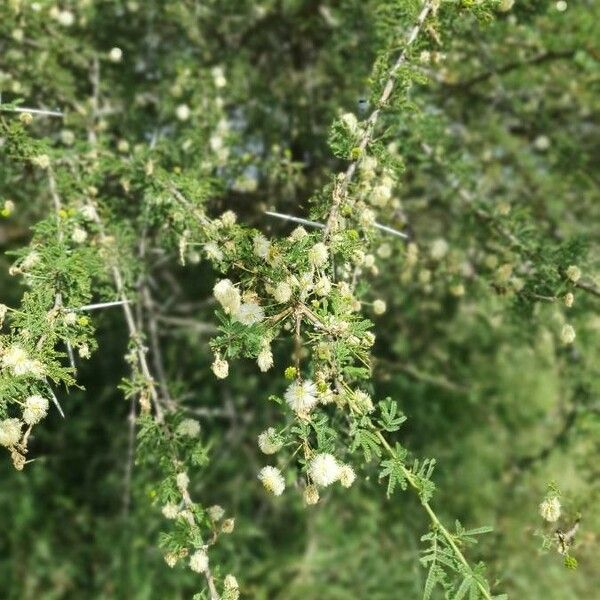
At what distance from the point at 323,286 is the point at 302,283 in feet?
0.15

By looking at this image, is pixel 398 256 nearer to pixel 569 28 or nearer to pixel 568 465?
pixel 569 28

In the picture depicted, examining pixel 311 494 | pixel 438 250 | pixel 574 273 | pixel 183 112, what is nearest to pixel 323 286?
pixel 311 494

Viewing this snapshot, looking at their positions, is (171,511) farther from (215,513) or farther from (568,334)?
(568,334)

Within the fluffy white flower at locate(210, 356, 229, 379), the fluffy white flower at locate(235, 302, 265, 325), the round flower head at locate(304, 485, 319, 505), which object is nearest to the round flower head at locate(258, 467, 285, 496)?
the round flower head at locate(304, 485, 319, 505)

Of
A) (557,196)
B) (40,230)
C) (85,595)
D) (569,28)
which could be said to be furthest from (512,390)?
(40,230)

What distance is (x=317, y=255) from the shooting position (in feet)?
4.95

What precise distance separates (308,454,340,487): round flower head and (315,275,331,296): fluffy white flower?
33cm

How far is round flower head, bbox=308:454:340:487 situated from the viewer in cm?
146

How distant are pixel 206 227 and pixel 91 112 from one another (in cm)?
125

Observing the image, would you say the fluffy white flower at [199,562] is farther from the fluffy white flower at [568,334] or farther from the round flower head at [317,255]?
the fluffy white flower at [568,334]

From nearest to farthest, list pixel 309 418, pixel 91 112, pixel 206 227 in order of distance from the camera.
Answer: pixel 309 418 < pixel 206 227 < pixel 91 112

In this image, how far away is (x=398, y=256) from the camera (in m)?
2.67

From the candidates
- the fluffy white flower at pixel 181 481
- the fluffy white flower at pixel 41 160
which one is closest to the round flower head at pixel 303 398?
the fluffy white flower at pixel 181 481

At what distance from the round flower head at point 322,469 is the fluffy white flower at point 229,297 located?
→ 1.14ft
